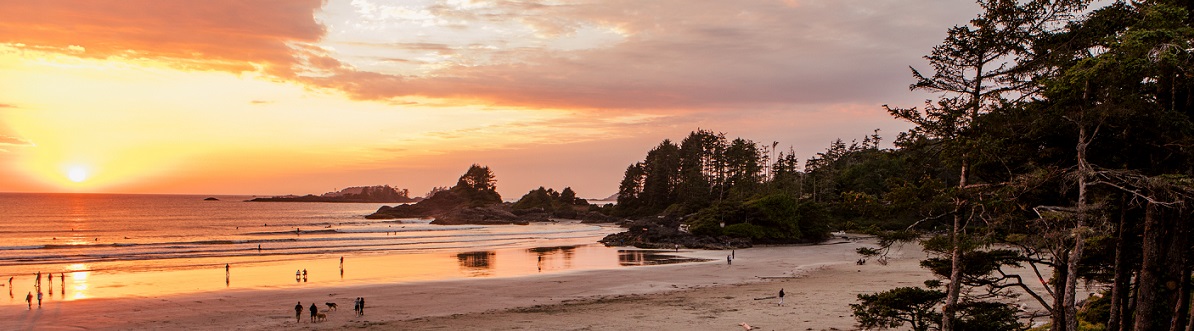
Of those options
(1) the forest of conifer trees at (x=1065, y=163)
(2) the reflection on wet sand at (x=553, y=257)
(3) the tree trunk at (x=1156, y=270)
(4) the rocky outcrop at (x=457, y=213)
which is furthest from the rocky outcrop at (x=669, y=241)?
(3) the tree trunk at (x=1156, y=270)

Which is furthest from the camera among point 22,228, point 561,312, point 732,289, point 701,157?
point 701,157

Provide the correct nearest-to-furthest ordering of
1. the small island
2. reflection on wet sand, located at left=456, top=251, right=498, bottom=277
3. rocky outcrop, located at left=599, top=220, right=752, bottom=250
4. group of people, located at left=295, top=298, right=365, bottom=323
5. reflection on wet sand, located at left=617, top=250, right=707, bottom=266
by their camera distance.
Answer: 1. group of people, located at left=295, top=298, right=365, bottom=323
2. reflection on wet sand, located at left=456, top=251, right=498, bottom=277
3. reflection on wet sand, located at left=617, top=250, right=707, bottom=266
4. rocky outcrop, located at left=599, top=220, right=752, bottom=250
5. the small island

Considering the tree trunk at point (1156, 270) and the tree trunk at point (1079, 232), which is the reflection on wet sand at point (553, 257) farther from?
the tree trunk at point (1156, 270)

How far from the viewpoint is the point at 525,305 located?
31.0 m

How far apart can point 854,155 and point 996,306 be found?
13191 centimetres

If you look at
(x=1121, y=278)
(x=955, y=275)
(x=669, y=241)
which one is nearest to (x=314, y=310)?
(x=955, y=275)

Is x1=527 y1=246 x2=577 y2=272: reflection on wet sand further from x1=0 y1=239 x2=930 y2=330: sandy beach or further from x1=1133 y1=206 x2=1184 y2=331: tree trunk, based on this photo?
x1=1133 y1=206 x2=1184 y2=331: tree trunk

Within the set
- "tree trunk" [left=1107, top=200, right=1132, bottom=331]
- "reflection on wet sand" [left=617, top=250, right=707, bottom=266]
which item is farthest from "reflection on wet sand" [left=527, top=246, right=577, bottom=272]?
"tree trunk" [left=1107, top=200, right=1132, bottom=331]

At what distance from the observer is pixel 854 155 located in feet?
454

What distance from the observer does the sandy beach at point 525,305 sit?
1014 inches

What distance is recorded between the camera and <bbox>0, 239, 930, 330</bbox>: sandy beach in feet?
84.5

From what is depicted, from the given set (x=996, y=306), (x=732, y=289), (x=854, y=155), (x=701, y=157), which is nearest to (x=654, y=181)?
(x=701, y=157)

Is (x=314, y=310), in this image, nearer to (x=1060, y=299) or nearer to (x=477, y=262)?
(x=1060, y=299)

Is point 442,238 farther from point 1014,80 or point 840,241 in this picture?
point 1014,80
